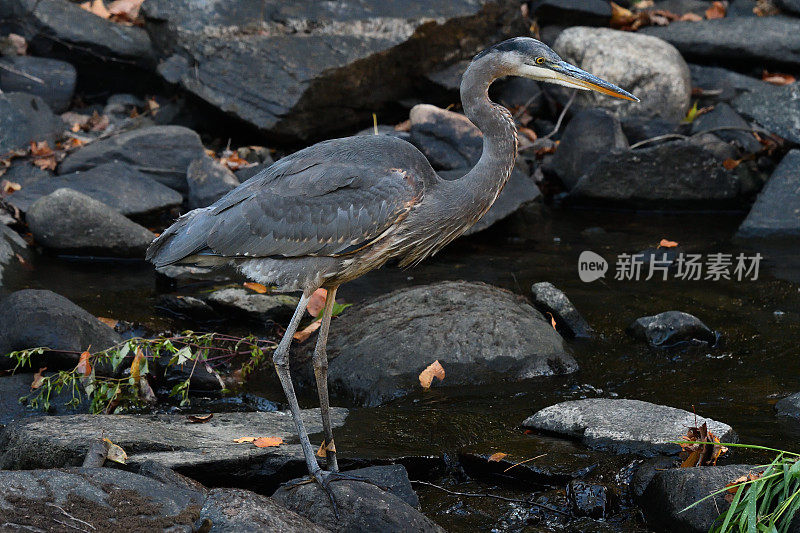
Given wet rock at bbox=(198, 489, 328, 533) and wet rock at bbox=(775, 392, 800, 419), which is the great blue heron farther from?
wet rock at bbox=(775, 392, 800, 419)

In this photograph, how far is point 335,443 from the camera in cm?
506

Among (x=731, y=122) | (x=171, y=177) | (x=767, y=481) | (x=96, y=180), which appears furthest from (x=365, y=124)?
(x=767, y=481)

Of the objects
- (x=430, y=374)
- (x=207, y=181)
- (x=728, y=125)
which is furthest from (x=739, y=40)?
(x=430, y=374)

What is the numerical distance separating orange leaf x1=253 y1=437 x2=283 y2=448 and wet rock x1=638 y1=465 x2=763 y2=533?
1929 millimetres

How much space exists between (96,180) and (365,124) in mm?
3352

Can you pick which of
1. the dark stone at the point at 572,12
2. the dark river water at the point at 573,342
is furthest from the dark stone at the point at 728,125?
the dark stone at the point at 572,12

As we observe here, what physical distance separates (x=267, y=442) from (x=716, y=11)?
35.7 ft

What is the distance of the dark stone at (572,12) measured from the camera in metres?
12.5

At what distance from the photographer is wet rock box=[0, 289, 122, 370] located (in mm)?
6012

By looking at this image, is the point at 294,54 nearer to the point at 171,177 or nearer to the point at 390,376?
the point at 171,177

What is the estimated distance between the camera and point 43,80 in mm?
11242

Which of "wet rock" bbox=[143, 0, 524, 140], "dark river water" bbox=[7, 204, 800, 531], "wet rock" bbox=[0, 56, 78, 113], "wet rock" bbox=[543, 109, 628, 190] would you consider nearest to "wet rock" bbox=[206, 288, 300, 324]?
"dark river water" bbox=[7, 204, 800, 531]

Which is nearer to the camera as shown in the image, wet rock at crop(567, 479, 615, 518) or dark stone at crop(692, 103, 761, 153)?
wet rock at crop(567, 479, 615, 518)

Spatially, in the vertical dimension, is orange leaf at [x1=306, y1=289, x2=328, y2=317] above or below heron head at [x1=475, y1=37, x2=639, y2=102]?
below
